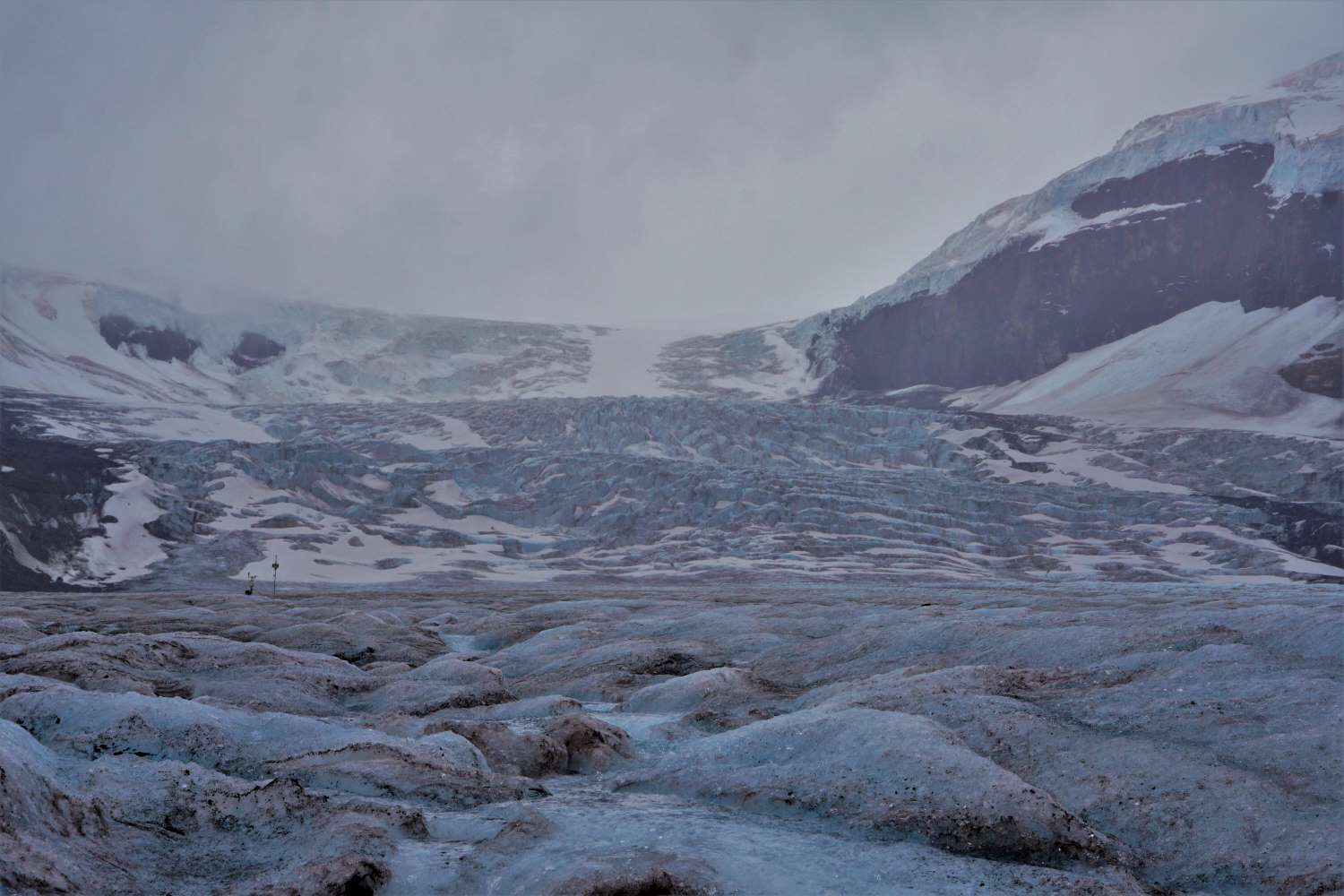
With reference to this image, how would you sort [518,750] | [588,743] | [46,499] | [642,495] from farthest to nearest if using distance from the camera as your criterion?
[642,495]
[46,499]
[588,743]
[518,750]

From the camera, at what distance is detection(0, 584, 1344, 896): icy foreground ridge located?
544 inches

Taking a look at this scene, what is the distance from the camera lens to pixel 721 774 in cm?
1864

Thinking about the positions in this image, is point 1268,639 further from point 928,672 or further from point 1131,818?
point 1131,818

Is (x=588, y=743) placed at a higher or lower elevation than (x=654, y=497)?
higher

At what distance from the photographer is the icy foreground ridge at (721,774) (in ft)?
45.4

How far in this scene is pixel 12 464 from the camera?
120688 mm

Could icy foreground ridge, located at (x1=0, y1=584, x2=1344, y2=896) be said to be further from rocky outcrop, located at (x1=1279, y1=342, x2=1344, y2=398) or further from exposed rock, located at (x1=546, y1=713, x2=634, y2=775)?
rocky outcrop, located at (x1=1279, y1=342, x2=1344, y2=398)

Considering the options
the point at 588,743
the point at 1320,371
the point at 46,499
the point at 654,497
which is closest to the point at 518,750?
the point at 588,743

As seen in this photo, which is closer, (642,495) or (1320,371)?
(642,495)

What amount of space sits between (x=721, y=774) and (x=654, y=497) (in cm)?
11265

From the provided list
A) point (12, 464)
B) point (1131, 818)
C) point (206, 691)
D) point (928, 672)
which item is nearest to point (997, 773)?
point (1131, 818)

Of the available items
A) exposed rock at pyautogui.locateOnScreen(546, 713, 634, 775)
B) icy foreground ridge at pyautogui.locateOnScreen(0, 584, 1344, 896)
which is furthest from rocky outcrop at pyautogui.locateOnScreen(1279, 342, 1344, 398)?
exposed rock at pyautogui.locateOnScreen(546, 713, 634, 775)

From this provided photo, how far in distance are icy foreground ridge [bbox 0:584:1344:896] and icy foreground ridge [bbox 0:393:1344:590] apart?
258ft

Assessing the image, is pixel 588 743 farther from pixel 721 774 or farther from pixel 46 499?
pixel 46 499
